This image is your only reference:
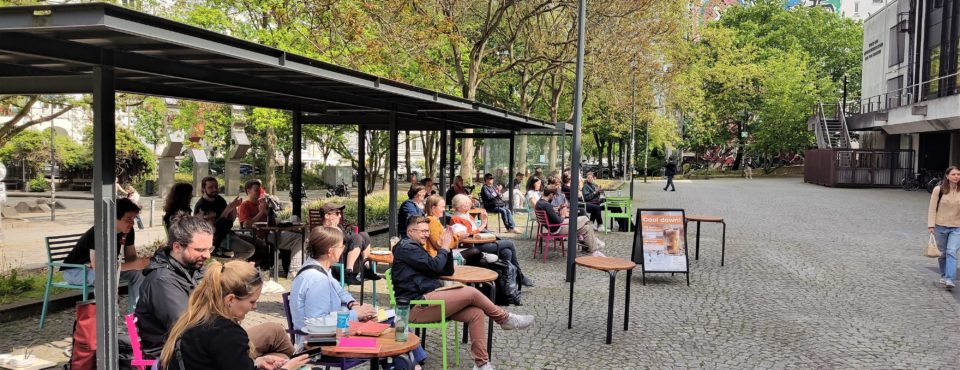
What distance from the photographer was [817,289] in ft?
31.1

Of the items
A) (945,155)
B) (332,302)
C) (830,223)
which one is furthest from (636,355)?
(945,155)

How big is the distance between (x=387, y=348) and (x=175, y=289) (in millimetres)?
1234

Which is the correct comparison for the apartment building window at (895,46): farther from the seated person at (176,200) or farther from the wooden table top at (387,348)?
the wooden table top at (387,348)

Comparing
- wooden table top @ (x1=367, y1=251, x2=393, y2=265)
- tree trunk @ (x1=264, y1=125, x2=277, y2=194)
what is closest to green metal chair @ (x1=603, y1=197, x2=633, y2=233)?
wooden table top @ (x1=367, y1=251, x2=393, y2=265)

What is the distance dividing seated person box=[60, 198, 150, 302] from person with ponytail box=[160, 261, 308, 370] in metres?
3.25

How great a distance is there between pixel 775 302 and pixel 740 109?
47.1 m

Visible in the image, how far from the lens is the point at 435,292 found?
5680 millimetres

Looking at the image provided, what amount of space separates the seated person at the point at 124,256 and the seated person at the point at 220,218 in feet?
8.19

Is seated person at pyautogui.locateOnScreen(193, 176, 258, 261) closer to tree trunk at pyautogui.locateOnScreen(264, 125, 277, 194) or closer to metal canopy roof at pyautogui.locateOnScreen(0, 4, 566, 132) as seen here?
metal canopy roof at pyautogui.locateOnScreen(0, 4, 566, 132)

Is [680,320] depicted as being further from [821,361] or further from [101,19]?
[101,19]

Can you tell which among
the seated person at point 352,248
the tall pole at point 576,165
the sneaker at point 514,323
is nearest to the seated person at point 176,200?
the seated person at point 352,248

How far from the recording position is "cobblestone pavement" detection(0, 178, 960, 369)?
6227mm

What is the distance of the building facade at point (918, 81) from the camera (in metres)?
31.9

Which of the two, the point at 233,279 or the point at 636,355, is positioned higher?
the point at 233,279
